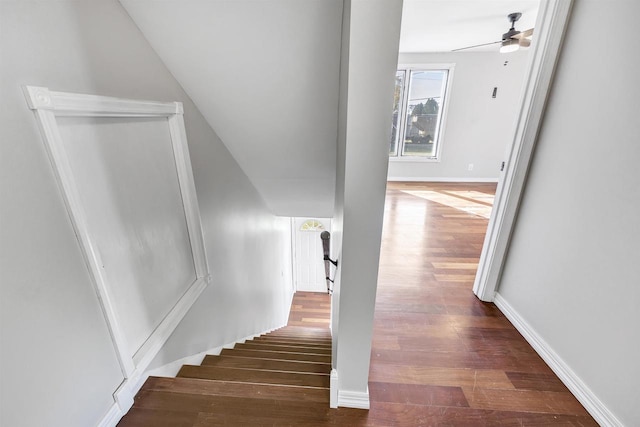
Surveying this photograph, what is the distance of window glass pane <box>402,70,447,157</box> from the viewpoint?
5004mm

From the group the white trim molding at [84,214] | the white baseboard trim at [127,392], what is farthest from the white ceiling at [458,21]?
the white baseboard trim at [127,392]

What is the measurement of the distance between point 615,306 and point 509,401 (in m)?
0.63

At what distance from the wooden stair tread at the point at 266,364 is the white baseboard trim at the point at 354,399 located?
1.93ft

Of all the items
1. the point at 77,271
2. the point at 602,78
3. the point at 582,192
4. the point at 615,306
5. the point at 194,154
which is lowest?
the point at 615,306

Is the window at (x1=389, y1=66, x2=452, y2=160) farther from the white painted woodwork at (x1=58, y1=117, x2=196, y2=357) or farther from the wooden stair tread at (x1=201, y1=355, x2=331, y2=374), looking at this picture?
the white painted woodwork at (x1=58, y1=117, x2=196, y2=357)

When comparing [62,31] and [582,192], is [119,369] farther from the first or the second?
[582,192]

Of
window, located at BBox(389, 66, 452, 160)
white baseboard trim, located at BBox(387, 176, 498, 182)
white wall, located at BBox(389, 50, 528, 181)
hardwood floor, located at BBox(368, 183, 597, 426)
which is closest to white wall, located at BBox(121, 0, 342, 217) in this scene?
hardwood floor, located at BBox(368, 183, 597, 426)

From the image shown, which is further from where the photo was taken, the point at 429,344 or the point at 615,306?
the point at 429,344

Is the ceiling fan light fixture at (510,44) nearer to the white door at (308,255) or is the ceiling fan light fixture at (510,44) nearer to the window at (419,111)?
the window at (419,111)

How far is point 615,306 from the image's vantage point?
115 cm

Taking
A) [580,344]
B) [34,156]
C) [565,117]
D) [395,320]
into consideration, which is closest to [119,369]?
[34,156]

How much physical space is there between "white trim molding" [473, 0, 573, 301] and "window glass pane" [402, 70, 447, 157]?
12.8 ft

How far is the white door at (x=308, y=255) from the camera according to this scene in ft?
18.6

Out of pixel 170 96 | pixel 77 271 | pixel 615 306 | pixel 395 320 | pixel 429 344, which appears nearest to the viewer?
pixel 77 271
